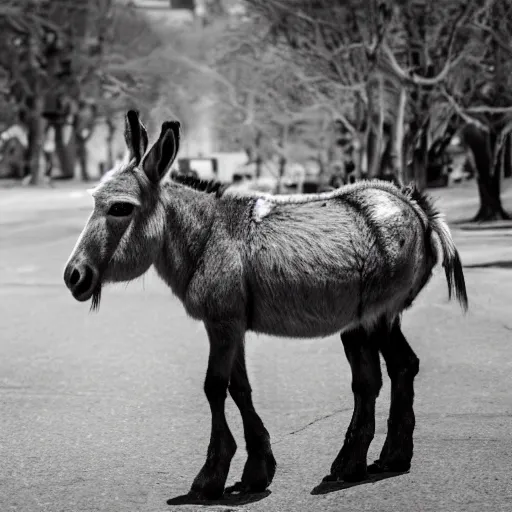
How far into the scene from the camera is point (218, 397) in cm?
494

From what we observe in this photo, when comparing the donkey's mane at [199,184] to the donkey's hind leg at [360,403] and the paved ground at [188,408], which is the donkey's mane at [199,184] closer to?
the donkey's hind leg at [360,403]

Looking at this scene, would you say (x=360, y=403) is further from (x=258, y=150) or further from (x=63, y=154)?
(x=63, y=154)

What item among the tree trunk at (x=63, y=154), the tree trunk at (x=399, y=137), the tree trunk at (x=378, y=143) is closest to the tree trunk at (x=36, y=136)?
the tree trunk at (x=63, y=154)

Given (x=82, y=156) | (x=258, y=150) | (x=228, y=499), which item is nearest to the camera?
(x=228, y=499)

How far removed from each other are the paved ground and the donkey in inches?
15.4

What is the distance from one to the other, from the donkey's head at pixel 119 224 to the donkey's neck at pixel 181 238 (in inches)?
4.7

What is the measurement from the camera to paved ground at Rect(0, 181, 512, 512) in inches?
211

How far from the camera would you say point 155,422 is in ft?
23.5

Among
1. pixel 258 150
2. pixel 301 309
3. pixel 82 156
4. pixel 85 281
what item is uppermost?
pixel 85 281

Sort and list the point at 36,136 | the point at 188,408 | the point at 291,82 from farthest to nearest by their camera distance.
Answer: the point at 36,136
the point at 291,82
the point at 188,408

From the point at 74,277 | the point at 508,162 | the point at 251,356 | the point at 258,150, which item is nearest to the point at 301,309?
the point at 74,277

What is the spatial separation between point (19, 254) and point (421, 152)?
12.8m

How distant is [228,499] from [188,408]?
2.56 meters

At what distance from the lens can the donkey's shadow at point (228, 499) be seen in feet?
16.4
